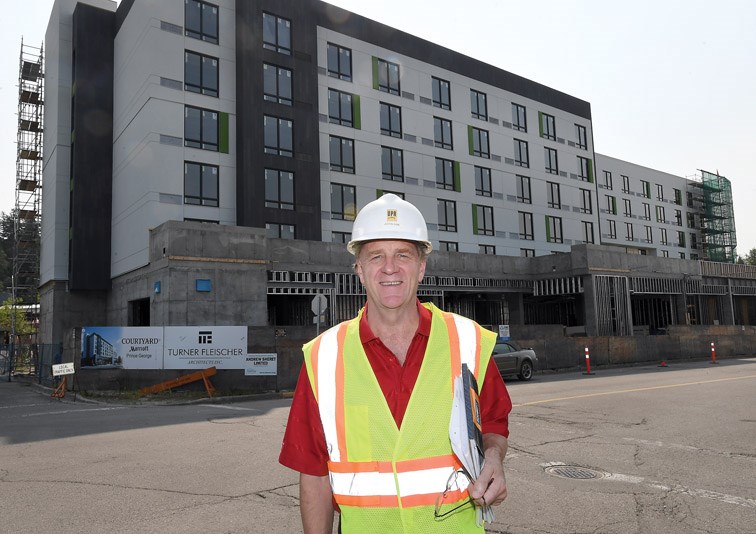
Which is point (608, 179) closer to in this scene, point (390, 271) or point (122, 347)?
point (122, 347)

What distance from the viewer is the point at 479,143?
40094mm

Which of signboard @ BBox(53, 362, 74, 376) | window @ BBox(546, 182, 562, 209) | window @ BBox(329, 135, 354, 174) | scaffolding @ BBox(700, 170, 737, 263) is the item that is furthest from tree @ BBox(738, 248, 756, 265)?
signboard @ BBox(53, 362, 74, 376)

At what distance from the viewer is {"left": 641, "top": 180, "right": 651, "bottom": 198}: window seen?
6131cm

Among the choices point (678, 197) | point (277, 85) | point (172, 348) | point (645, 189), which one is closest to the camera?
point (172, 348)

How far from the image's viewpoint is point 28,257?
42.6 metres

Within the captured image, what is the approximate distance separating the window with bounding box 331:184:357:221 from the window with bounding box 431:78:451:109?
390 inches

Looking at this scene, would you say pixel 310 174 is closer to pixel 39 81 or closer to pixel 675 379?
pixel 675 379

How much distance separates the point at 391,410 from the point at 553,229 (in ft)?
144

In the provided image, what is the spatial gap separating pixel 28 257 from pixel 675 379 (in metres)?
44.1

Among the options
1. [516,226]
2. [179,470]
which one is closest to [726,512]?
[179,470]

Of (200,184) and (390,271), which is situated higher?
(200,184)

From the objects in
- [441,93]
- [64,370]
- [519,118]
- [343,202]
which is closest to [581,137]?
[519,118]

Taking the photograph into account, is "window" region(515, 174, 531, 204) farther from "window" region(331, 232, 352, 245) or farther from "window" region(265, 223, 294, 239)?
"window" region(265, 223, 294, 239)

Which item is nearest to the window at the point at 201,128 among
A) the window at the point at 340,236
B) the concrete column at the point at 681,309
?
the window at the point at 340,236
